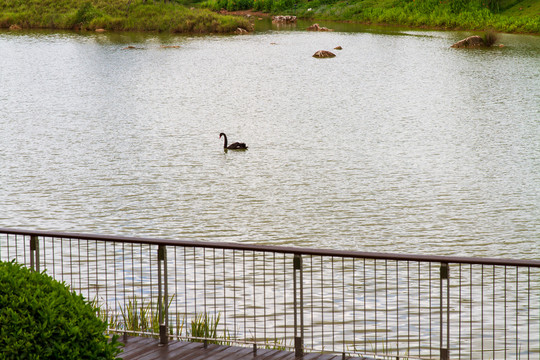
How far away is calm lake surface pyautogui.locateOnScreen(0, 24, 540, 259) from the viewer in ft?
53.6

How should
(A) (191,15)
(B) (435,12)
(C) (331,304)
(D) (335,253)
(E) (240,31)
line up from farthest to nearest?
(B) (435,12)
(A) (191,15)
(E) (240,31)
(C) (331,304)
(D) (335,253)

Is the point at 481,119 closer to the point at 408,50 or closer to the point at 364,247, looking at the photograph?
the point at 364,247

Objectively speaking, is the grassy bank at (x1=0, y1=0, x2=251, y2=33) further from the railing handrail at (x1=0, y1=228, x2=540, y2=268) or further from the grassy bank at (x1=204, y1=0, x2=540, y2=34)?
the railing handrail at (x1=0, y1=228, x2=540, y2=268)

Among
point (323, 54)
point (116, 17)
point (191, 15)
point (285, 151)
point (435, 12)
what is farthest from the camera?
point (435, 12)

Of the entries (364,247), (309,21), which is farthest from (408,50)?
(364,247)

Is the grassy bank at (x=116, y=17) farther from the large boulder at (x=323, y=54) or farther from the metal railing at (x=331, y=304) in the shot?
the metal railing at (x=331, y=304)

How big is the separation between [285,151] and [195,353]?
16936mm

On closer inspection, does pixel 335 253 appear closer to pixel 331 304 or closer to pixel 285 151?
pixel 331 304

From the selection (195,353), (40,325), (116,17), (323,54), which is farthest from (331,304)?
(116,17)

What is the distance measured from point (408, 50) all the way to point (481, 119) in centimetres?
2641

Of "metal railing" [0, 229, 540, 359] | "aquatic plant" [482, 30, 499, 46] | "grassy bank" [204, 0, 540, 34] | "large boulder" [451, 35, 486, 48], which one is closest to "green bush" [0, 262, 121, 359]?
"metal railing" [0, 229, 540, 359]

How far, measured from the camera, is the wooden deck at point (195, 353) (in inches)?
282

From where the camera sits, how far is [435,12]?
76.1m

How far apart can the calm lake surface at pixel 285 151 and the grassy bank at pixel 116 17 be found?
78.0ft
